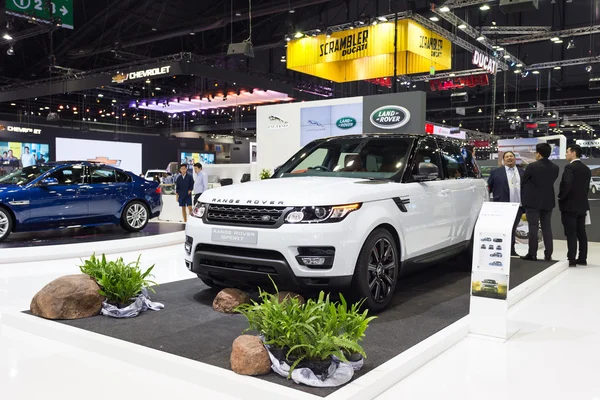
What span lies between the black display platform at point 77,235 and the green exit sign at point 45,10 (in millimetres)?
6059

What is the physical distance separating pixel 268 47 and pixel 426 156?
15.9 metres

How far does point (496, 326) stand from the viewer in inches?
158

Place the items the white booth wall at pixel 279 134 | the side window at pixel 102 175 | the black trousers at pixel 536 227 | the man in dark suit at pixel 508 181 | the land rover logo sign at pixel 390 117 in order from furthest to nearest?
the white booth wall at pixel 279 134 → the land rover logo sign at pixel 390 117 → the side window at pixel 102 175 → the man in dark suit at pixel 508 181 → the black trousers at pixel 536 227

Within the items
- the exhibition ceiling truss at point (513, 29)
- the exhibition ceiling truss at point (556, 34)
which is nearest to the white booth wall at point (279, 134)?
the exhibition ceiling truss at point (513, 29)

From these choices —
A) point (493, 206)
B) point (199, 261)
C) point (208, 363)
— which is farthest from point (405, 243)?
point (208, 363)

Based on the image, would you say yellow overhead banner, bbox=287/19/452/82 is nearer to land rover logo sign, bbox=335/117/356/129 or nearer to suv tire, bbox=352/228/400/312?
land rover logo sign, bbox=335/117/356/129

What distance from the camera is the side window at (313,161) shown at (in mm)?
5363

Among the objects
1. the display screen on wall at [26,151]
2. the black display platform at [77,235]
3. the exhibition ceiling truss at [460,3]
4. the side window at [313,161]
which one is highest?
the exhibition ceiling truss at [460,3]

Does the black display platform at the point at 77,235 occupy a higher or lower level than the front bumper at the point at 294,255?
lower

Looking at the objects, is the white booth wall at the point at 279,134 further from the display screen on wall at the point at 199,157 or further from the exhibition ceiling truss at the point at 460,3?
the display screen on wall at the point at 199,157

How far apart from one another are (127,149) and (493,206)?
25.2 m

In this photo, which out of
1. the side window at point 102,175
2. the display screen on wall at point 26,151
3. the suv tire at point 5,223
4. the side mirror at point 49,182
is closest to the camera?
the suv tire at point 5,223

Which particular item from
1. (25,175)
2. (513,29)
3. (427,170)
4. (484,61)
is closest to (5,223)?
(25,175)

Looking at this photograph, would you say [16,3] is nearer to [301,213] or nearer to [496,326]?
[301,213]
